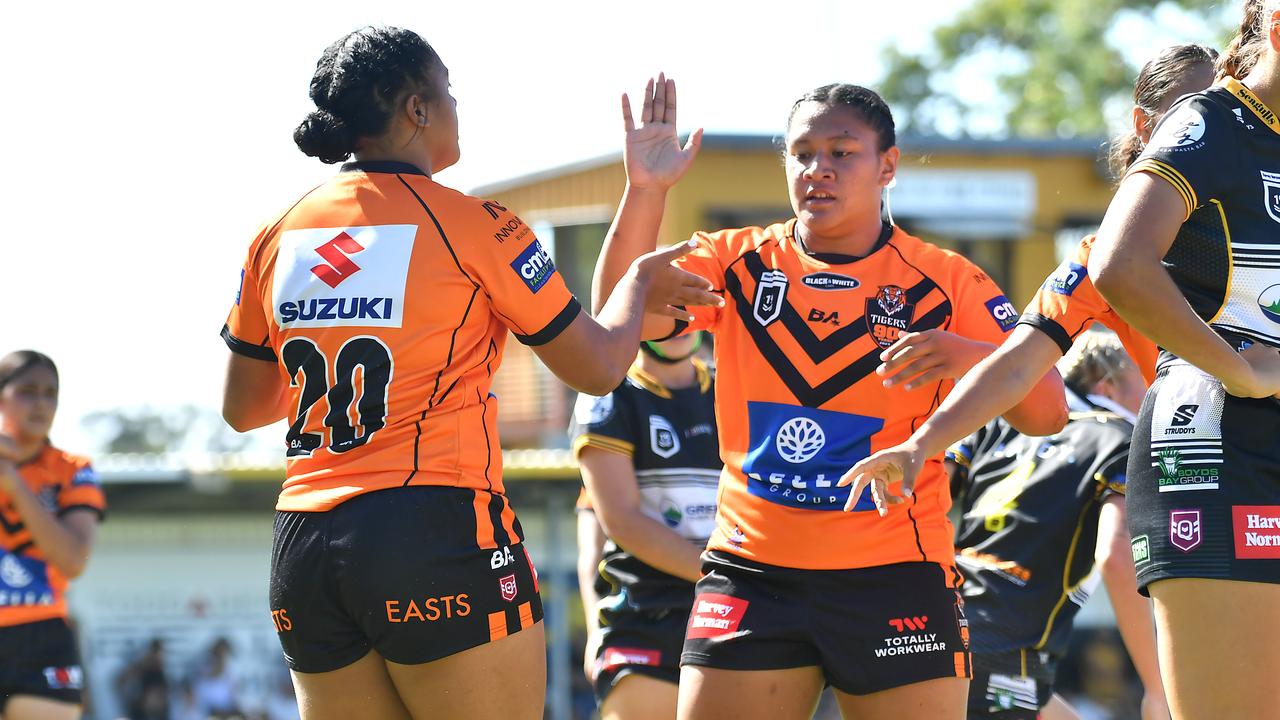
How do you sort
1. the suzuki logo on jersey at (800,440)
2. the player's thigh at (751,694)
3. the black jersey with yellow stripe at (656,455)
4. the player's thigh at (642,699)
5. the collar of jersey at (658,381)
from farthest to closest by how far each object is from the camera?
the collar of jersey at (658,381), the black jersey with yellow stripe at (656,455), the player's thigh at (642,699), the suzuki logo on jersey at (800,440), the player's thigh at (751,694)

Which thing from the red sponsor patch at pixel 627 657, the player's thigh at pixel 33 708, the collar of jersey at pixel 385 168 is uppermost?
the collar of jersey at pixel 385 168

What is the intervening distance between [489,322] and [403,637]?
807 mm

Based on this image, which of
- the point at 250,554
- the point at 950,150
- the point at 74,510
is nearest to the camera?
the point at 74,510

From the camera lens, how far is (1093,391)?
579 cm

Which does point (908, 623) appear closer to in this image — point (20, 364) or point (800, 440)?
point (800, 440)

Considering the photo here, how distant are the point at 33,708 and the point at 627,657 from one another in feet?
9.94

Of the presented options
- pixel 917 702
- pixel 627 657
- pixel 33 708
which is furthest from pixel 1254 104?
pixel 33 708

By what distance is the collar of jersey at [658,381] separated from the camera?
595cm

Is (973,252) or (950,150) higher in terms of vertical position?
(950,150)

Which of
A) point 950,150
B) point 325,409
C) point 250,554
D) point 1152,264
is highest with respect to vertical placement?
point 950,150

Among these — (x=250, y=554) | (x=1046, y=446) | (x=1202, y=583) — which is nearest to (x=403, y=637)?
(x=1202, y=583)

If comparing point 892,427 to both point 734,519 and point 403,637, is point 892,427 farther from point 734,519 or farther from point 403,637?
point 403,637

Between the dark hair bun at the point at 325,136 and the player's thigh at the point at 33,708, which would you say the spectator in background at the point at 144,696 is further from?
the dark hair bun at the point at 325,136

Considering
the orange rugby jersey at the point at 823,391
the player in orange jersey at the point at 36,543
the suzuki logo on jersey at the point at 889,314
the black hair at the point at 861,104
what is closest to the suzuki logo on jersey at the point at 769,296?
the orange rugby jersey at the point at 823,391
